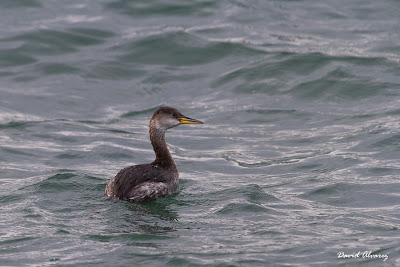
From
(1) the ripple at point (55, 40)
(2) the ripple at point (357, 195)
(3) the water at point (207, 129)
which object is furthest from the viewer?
(1) the ripple at point (55, 40)

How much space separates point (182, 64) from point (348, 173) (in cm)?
559

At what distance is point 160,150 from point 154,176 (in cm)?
63

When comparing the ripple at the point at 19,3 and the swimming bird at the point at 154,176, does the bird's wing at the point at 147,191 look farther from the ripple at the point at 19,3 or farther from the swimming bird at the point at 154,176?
the ripple at the point at 19,3

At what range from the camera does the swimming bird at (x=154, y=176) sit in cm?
1098

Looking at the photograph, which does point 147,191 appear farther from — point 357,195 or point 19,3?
point 19,3

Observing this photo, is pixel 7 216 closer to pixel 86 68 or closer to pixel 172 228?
pixel 172 228

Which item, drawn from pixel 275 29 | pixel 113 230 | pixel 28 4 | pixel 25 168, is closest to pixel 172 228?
pixel 113 230

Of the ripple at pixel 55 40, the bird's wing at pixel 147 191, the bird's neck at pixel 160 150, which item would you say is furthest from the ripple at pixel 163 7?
the bird's wing at pixel 147 191

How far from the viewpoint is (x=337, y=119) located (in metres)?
14.8

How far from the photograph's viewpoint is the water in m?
9.83

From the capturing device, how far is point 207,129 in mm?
14898

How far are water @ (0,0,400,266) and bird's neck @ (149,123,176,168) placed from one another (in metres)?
0.36

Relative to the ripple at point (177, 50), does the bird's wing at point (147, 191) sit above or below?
below

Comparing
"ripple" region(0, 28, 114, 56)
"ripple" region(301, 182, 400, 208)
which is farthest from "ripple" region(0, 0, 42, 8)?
"ripple" region(301, 182, 400, 208)
